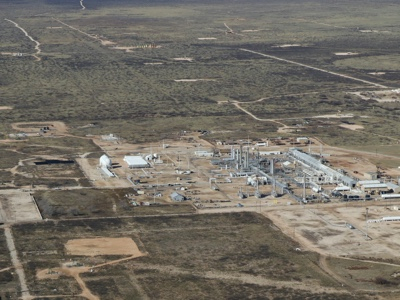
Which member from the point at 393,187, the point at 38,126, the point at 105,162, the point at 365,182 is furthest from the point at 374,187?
the point at 38,126

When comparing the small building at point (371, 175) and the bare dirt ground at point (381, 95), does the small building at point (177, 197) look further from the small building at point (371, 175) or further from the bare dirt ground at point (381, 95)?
the bare dirt ground at point (381, 95)

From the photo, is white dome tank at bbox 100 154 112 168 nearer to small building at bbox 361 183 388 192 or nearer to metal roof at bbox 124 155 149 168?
metal roof at bbox 124 155 149 168

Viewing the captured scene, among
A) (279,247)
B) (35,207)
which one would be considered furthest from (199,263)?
(35,207)

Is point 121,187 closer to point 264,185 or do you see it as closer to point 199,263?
point 264,185

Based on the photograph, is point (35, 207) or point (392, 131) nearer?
point (35, 207)

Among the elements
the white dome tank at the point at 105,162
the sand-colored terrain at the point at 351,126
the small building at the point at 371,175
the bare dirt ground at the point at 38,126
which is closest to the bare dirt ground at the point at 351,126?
the sand-colored terrain at the point at 351,126
